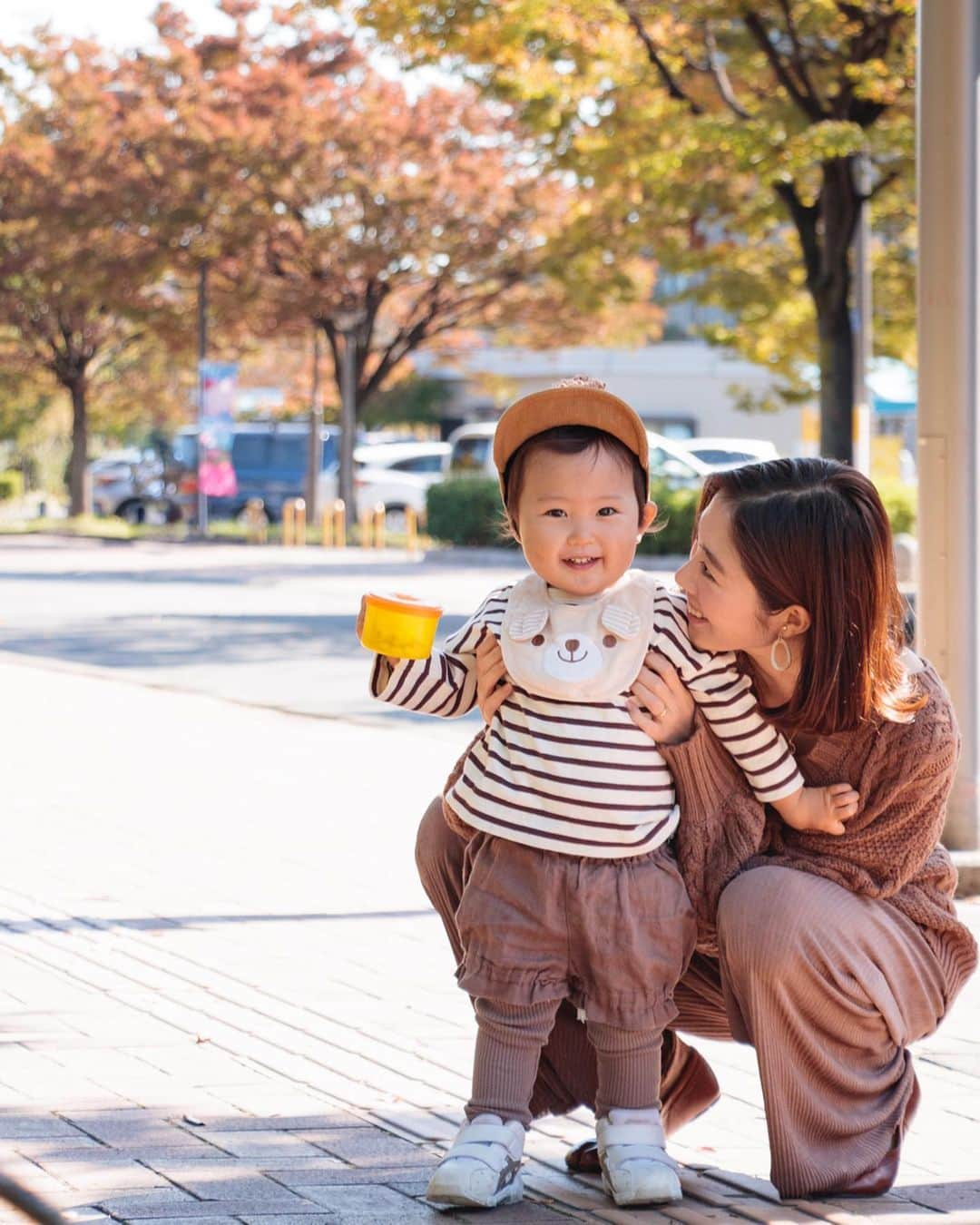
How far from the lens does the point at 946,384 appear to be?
632 centimetres

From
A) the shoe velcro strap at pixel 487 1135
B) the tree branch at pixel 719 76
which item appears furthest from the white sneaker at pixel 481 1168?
the tree branch at pixel 719 76

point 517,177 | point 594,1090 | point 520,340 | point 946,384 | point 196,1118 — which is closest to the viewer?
point 594,1090

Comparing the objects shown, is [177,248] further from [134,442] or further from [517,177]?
[134,442]

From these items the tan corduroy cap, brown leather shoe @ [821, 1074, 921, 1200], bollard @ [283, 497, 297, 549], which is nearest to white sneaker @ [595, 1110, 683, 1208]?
brown leather shoe @ [821, 1074, 921, 1200]

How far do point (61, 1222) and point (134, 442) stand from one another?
217 ft

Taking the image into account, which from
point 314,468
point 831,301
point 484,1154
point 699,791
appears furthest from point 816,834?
point 314,468

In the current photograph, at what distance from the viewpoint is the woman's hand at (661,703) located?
327 cm

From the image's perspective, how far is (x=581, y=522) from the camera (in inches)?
130

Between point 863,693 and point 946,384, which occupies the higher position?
point 946,384

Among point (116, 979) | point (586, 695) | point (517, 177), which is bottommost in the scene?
point (116, 979)

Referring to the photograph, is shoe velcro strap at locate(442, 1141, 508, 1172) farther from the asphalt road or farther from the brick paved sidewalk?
the asphalt road

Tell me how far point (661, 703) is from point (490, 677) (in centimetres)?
30

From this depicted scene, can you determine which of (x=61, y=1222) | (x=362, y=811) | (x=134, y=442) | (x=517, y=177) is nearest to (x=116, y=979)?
(x=61, y=1222)

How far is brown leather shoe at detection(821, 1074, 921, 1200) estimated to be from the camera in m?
3.36
